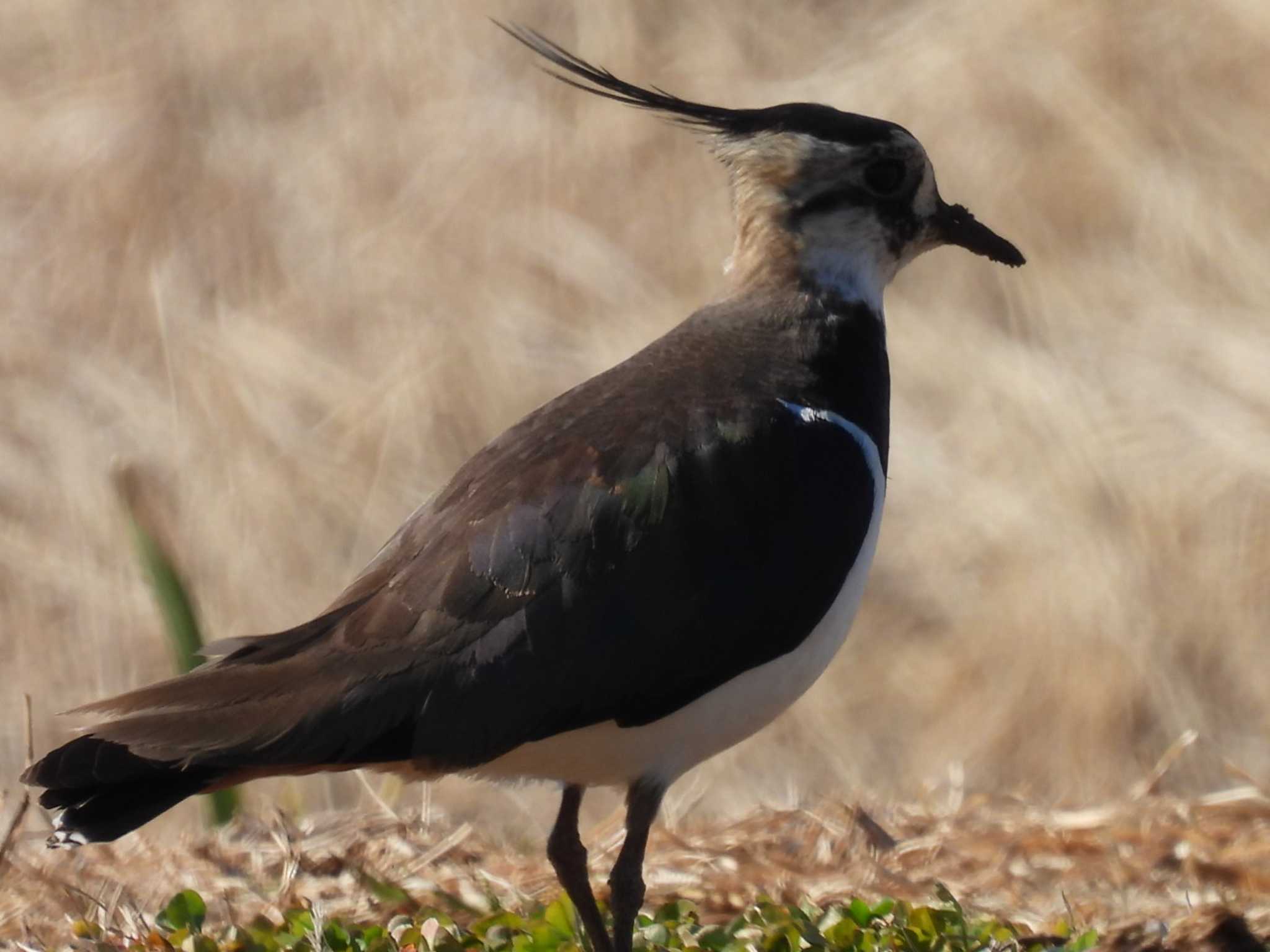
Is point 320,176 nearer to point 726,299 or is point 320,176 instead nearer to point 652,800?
point 726,299

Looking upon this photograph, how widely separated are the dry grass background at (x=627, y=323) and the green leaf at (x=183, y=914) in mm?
3659

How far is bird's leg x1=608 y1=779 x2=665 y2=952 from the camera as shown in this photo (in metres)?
4.82

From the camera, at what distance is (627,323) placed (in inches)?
368

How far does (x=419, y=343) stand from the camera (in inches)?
361

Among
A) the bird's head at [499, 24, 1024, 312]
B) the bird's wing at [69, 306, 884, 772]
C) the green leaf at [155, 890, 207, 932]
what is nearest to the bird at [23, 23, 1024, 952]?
the bird's wing at [69, 306, 884, 772]

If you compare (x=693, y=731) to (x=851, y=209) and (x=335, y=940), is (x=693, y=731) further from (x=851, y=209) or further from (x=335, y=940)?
(x=851, y=209)

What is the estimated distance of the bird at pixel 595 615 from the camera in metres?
4.40

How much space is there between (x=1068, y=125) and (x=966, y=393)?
144 centimetres

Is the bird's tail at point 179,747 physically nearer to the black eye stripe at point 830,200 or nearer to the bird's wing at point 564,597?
the bird's wing at point 564,597

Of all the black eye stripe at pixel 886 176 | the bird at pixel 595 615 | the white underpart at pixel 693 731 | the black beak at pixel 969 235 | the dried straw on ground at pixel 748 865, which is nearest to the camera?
the bird at pixel 595 615

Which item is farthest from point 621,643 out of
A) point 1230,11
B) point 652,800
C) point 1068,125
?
point 1230,11

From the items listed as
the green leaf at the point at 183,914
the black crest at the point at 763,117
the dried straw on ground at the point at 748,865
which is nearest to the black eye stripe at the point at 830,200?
the black crest at the point at 763,117

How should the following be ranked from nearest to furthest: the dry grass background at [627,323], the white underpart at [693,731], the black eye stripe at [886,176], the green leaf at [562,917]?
1. the white underpart at [693,731]
2. the green leaf at [562,917]
3. the black eye stripe at [886,176]
4. the dry grass background at [627,323]

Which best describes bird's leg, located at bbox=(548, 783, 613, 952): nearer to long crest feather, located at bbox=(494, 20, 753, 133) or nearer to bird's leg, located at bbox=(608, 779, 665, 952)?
bird's leg, located at bbox=(608, 779, 665, 952)
